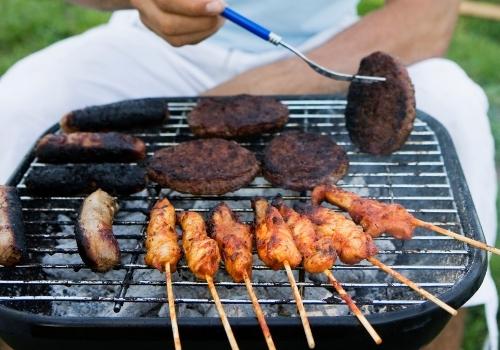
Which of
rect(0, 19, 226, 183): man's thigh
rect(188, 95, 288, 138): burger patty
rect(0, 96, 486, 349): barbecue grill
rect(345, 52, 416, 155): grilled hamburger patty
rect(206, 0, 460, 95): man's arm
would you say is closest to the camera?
rect(0, 96, 486, 349): barbecue grill

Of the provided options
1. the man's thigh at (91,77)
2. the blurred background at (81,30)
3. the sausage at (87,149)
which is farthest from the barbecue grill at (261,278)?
the blurred background at (81,30)

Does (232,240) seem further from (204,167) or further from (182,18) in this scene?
(182,18)

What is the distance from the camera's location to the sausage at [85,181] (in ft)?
9.30

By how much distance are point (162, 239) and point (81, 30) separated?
5.51 m

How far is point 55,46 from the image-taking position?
13.2 feet

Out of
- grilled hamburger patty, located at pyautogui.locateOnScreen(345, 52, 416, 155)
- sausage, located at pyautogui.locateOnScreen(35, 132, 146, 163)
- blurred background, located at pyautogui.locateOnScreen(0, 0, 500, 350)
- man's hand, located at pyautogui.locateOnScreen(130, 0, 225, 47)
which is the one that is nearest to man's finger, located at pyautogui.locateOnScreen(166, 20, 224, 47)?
man's hand, located at pyautogui.locateOnScreen(130, 0, 225, 47)

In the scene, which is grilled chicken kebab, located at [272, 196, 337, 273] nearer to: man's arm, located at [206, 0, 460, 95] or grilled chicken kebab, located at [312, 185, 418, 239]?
grilled chicken kebab, located at [312, 185, 418, 239]

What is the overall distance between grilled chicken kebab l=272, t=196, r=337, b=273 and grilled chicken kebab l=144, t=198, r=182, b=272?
439 millimetres

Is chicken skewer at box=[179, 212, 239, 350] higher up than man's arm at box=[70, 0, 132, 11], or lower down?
lower down

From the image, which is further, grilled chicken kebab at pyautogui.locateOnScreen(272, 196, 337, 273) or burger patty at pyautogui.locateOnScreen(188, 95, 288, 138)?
burger patty at pyautogui.locateOnScreen(188, 95, 288, 138)

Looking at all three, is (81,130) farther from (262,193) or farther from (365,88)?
(365,88)

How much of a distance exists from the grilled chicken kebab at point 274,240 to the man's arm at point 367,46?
1445mm

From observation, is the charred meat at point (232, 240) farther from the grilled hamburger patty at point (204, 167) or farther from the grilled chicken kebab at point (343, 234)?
the grilled chicken kebab at point (343, 234)

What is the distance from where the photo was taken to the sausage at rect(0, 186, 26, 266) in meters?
2.39
